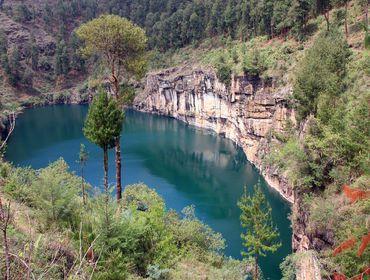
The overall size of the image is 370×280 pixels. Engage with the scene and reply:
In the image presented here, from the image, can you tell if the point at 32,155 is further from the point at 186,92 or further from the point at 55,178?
the point at 55,178

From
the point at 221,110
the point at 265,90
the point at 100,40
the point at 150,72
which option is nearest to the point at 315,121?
the point at 100,40

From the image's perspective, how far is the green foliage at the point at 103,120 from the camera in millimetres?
20438

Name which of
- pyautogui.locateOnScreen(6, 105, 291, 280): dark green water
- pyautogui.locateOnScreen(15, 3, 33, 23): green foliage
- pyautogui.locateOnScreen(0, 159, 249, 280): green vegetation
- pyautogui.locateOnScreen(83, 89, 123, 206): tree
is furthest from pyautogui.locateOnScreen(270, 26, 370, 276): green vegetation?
pyautogui.locateOnScreen(15, 3, 33, 23): green foliage

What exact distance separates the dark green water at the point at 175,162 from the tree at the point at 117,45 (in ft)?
52.6

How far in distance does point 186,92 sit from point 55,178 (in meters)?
61.4

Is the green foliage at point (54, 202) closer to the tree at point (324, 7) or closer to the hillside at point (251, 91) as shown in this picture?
the hillside at point (251, 91)

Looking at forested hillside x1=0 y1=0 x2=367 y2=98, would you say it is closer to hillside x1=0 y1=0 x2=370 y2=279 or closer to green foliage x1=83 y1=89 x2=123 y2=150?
hillside x1=0 y1=0 x2=370 y2=279

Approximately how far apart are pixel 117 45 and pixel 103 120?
191 inches

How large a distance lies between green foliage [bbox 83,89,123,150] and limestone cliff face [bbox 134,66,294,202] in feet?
79.5

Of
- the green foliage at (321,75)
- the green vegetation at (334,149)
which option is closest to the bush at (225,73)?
the green vegetation at (334,149)

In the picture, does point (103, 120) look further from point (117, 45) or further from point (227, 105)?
point (227, 105)

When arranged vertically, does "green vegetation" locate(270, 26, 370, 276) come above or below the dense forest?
below

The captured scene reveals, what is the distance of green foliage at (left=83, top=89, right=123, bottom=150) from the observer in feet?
67.1

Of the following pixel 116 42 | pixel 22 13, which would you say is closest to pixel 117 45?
pixel 116 42
